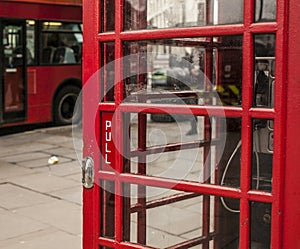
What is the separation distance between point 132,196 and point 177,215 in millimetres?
2344

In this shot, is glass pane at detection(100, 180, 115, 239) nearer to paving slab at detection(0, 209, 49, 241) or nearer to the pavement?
the pavement

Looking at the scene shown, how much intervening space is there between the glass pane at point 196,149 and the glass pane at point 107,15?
0.40m

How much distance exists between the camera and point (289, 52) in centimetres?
208

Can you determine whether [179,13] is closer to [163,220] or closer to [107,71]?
[107,71]

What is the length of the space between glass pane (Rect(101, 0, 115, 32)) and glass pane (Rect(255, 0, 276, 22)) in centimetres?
70

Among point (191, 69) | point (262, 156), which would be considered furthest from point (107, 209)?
point (191, 69)

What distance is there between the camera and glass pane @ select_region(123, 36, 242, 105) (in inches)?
105

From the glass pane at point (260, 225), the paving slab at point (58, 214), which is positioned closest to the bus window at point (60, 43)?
the paving slab at point (58, 214)

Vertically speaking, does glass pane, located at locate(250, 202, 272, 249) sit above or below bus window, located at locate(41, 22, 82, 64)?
below

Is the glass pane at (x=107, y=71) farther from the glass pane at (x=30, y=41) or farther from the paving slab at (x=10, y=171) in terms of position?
the glass pane at (x=30, y=41)

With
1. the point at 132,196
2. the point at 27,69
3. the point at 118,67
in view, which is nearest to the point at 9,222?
the point at 132,196

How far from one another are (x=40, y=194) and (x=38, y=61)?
17.4ft

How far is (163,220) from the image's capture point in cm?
382

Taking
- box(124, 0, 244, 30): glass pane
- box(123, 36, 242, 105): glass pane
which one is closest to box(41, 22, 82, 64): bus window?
box(123, 36, 242, 105): glass pane
